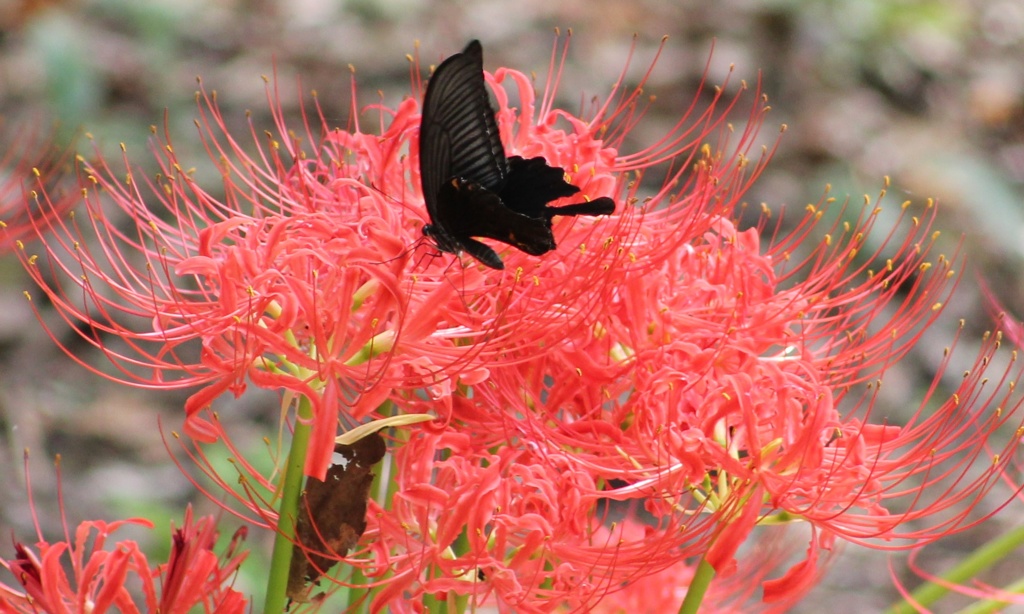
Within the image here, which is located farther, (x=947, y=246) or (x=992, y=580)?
(x=947, y=246)

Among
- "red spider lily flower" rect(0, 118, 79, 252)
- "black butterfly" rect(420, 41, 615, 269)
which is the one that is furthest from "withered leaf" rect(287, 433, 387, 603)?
"red spider lily flower" rect(0, 118, 79, 252)

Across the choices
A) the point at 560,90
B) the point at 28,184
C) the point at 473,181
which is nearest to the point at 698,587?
the point at 473,181

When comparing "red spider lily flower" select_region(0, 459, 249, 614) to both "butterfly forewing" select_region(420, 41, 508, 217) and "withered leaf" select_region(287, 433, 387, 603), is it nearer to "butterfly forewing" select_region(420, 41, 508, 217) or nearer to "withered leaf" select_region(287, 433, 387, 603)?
"withered leaf" select_region(287, 433, 387, 603)

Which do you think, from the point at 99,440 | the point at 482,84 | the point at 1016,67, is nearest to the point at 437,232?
the point at 482,84

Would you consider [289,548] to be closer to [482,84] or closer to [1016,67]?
[482,84]

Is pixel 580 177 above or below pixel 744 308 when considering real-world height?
above

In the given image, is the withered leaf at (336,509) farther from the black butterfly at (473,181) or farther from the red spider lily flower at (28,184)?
the red spider lily flower at (28,184)

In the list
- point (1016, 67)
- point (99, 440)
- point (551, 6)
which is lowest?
point (99, 440)
